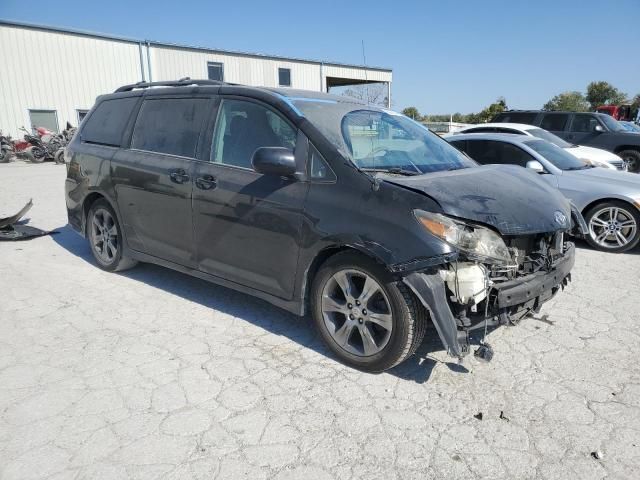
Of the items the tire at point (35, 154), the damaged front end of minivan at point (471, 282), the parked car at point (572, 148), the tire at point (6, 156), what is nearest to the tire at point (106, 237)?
the damaged front end of minivan at point (471, 282)

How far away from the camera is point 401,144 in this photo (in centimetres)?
388

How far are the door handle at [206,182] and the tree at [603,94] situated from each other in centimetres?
6202

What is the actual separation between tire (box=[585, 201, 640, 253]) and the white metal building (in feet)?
45.2

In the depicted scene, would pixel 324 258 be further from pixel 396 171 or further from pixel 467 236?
pixel 467 236

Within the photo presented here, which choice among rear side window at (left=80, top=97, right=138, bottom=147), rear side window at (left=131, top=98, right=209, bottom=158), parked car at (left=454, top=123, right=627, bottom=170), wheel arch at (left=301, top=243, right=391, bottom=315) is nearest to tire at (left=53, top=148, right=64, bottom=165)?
rear side window at (left=80, top=97, right=138, bottom=147)

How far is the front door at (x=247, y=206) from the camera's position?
341cm

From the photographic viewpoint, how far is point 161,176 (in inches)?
167

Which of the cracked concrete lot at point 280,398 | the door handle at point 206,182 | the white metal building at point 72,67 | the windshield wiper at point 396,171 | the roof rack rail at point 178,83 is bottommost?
the cracked concrete lot at point 280,398

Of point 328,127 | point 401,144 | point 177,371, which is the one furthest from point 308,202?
point 177,371

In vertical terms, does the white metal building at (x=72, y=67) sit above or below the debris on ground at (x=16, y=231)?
above

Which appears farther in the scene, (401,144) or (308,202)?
(401,144)

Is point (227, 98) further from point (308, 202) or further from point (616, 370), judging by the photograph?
point (616, 370)

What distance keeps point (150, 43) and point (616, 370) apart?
24683 millimetres

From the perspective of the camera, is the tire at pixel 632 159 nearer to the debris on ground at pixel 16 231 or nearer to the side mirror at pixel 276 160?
the side mirror at pixel 276 160
